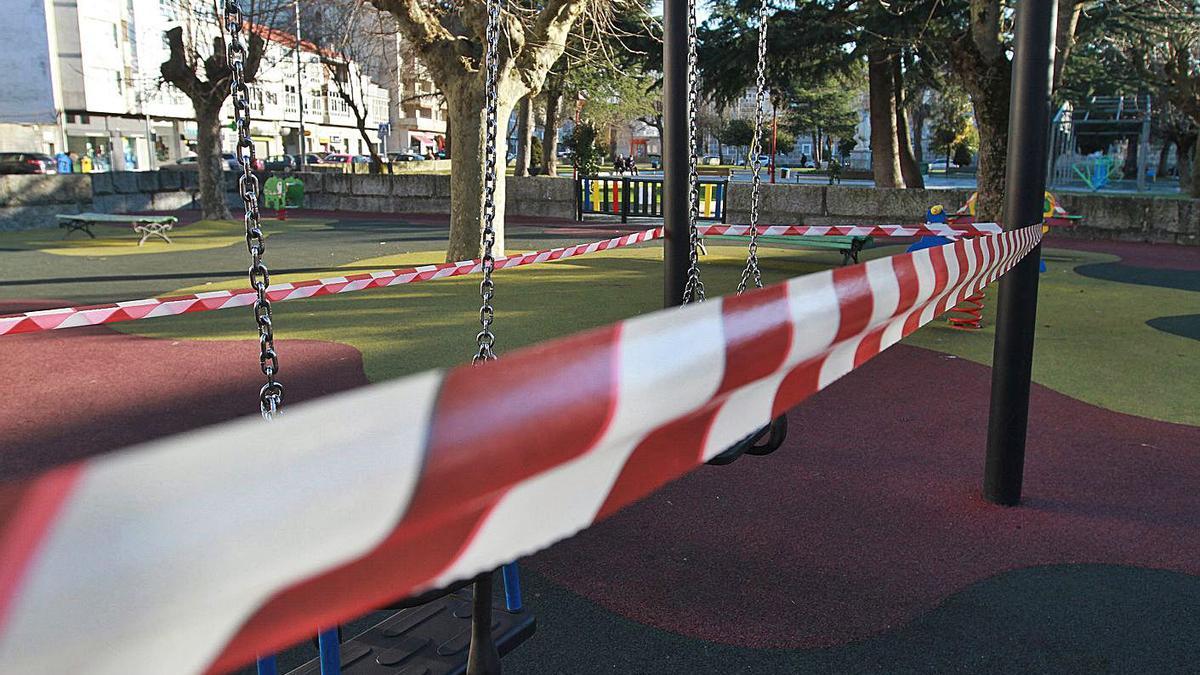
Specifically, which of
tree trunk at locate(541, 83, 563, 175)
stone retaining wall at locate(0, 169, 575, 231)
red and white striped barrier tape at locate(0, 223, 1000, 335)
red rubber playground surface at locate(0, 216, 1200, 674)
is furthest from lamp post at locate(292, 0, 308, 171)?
red rubber playground surface at locate(0, 216, 1200, 674)

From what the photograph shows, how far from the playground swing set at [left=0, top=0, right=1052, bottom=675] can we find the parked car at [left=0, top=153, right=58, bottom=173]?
3219 cm

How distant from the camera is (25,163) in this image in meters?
32.0

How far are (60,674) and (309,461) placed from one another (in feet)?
0.61

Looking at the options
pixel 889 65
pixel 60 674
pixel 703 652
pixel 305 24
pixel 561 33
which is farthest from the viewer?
pixel 305 24

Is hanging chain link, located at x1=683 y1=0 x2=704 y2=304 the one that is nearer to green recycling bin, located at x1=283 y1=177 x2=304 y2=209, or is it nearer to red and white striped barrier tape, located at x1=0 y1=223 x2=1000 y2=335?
red and white striped barrier tape, located at x1=0 y1=223 x2=1000 y2=335

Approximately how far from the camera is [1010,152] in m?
4.05

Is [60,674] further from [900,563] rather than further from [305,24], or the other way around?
[305,24]

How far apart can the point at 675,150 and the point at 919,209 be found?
532 inches

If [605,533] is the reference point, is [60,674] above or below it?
above

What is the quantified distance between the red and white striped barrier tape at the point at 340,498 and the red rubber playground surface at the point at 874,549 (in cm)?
222

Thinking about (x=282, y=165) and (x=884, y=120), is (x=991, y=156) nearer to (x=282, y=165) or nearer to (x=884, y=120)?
(x=884, y=120)

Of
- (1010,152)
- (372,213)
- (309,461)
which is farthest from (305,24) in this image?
(309,461)

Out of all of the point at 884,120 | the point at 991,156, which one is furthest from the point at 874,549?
the point at 884,120

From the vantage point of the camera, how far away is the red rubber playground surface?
9.96 feet
